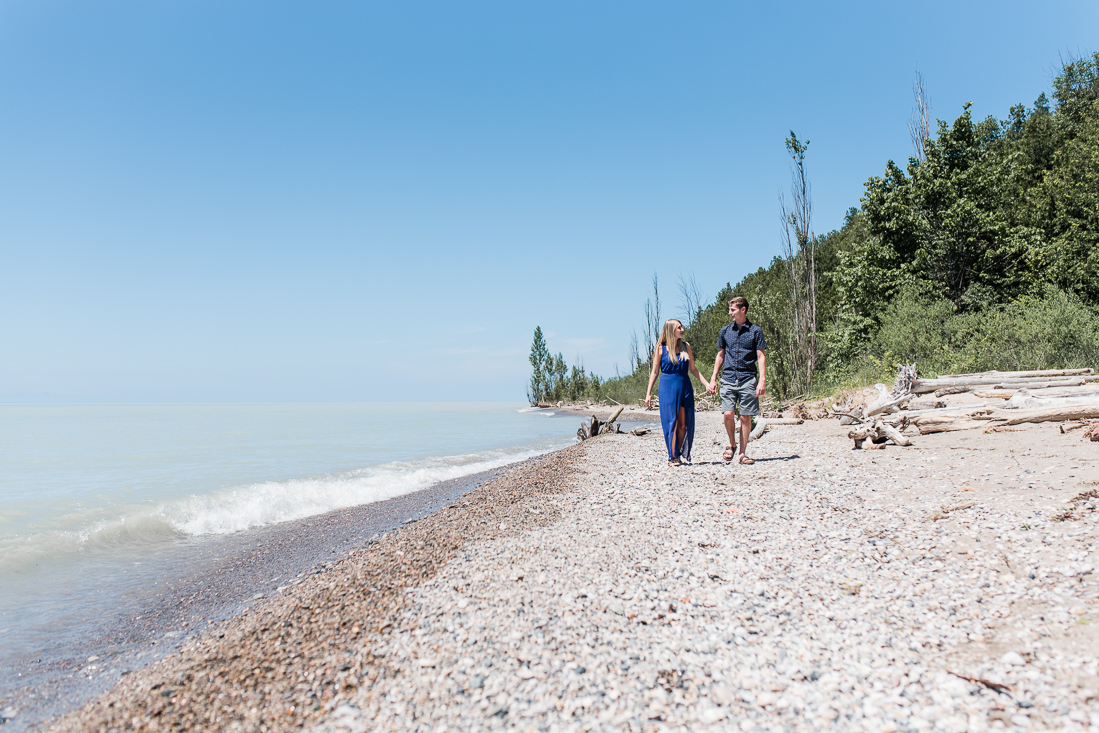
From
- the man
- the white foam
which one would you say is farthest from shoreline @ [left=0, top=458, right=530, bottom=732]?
the man

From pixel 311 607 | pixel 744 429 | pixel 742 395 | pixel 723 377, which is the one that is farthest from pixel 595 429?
pixel 311 607

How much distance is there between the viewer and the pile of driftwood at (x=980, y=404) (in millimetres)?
9258

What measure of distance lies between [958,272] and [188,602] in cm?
2933

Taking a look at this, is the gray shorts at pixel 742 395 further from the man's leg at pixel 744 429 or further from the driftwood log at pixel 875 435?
the driftwood log at pixel 875 435

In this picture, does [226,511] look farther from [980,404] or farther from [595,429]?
[980,404]

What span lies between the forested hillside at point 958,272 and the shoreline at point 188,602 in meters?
19.7

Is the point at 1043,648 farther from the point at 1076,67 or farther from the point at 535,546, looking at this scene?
the point at 1076,67

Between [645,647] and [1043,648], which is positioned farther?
[645,647]

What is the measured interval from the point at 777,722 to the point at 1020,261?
28.9m

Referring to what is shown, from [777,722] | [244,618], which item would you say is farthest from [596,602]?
[244,618]

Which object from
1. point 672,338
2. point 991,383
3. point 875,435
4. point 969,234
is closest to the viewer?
point 672,338

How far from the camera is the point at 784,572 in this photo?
385cm

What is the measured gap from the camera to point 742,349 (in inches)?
314

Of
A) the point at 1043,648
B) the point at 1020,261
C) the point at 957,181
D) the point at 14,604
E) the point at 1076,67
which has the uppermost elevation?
the point at 1076,67
